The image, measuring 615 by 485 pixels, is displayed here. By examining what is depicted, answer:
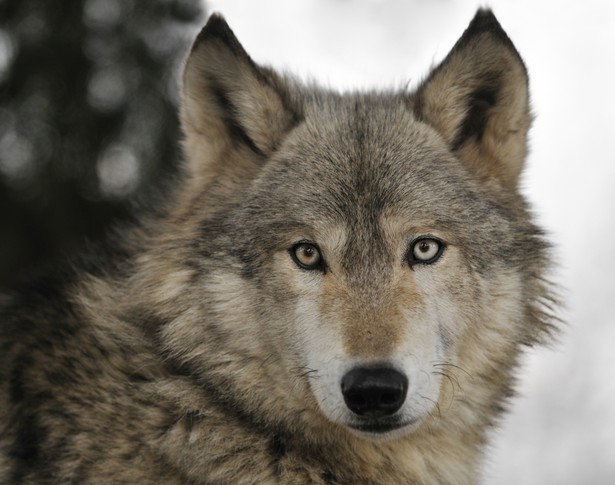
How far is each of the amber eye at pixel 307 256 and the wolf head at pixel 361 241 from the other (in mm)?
11

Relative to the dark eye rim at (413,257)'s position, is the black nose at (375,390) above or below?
below

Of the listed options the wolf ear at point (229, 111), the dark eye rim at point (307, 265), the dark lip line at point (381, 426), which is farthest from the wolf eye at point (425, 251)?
the wolf ear at point (229, 111)

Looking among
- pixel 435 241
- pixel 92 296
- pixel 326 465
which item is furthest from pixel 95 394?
pixel 435 241

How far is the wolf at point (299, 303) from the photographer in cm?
423

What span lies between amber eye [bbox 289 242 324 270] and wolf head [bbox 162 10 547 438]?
11 millimetres

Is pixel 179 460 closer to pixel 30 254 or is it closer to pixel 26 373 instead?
pixel 26 373

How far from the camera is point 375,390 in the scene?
12.9 ft

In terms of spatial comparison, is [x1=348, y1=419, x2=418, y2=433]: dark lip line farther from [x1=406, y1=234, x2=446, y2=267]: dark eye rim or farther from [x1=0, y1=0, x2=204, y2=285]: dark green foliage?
[x1=0, y1=0, x2=204, y2=285]: dark green foliage

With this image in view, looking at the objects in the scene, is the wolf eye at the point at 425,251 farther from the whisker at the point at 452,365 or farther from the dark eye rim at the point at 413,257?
the whisker at the point at 452,365

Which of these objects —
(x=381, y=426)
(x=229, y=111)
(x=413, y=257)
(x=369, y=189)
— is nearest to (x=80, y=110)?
(x=229, y=111)

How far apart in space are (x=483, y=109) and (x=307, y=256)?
5.19 ft

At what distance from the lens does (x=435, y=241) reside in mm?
4520

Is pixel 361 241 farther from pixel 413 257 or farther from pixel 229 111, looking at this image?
pixel 229 111

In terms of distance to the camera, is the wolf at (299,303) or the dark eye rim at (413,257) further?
the dark eye rim at (413,257)
